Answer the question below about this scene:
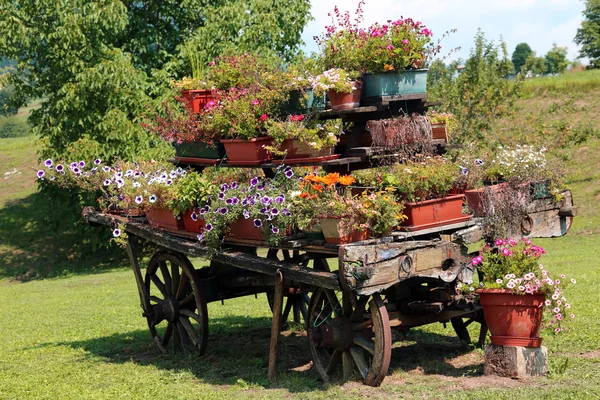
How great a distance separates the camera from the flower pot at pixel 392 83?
7.01 m

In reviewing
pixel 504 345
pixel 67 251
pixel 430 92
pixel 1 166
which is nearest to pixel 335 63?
pixel 504 345

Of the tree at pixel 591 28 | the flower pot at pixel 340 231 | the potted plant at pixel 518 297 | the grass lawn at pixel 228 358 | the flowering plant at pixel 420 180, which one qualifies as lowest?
the grass lawn at pixel 228 358

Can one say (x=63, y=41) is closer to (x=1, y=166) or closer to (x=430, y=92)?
(x=430, y=92)

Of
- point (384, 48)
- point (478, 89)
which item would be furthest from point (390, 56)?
point (478, 89)

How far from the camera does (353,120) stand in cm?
715

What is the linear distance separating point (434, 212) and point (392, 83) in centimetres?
126

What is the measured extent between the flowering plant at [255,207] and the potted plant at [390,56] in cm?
107

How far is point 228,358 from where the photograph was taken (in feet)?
28.4

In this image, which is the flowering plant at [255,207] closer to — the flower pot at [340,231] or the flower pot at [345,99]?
the flower pot at [340,231]

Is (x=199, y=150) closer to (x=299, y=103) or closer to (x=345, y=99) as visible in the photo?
(x=299, y=103)

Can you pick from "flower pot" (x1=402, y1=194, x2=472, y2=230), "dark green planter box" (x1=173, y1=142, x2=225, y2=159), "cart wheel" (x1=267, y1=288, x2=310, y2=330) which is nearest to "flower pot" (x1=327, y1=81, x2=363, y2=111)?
"flower pot" (x1=402, y1=194, x2=472, y2=230)

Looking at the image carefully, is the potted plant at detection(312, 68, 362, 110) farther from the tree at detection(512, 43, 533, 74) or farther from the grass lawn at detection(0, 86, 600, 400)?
the tree at detection(512, 43, 533, 74)

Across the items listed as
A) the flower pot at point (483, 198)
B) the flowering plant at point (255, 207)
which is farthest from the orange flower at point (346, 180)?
the flower pot at point (483, 198)

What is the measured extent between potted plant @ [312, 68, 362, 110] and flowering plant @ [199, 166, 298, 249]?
725 millimetres
